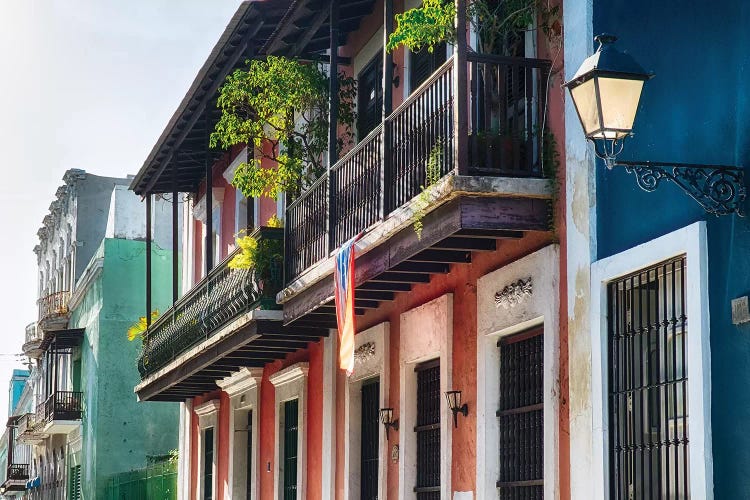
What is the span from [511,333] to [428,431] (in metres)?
1.97

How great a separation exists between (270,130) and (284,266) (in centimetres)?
298

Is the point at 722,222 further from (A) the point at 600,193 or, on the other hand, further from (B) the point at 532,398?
(B) the point at 532,398

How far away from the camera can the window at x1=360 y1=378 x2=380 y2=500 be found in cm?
1359

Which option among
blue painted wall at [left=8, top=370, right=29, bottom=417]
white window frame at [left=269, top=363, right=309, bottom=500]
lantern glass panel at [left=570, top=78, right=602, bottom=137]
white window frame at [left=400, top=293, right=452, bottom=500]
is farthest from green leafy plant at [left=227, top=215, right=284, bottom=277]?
blue painted wall at [left=8, top=370, right=29, bottom=417]

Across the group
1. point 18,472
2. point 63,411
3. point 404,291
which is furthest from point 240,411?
point 18,472

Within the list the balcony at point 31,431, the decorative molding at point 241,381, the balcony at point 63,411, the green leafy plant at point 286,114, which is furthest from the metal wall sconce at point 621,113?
the balcony at point 31,431

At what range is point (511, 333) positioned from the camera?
34.0ft

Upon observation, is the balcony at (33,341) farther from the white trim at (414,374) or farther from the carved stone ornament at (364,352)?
the white trim at (414,374)

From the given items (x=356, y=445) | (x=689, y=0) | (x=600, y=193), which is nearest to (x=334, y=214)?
(x=356, y=445)

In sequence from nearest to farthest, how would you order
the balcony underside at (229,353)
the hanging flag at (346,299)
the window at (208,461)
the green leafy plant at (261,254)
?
1. the hanging flag at (346,299)
2. the green leafy plant at (261,254)
3. the balcony underside at (229,353)
4. the window at (208,461)

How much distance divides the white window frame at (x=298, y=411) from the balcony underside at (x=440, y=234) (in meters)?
2.95

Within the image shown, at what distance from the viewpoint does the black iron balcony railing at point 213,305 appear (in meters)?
14.2

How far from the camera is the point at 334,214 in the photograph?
12164mm

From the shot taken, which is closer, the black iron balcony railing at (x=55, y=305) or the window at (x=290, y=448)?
the window at (x=290, y=448)
